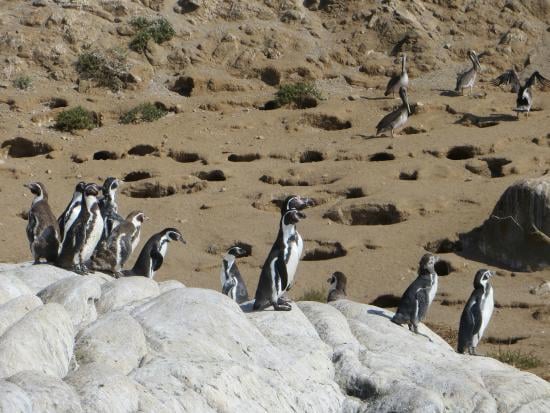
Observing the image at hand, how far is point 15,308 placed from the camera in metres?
10.2

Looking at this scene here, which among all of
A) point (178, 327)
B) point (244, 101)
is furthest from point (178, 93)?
point (178, 327)

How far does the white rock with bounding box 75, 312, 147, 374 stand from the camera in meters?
9.66

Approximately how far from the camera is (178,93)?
1084 inches

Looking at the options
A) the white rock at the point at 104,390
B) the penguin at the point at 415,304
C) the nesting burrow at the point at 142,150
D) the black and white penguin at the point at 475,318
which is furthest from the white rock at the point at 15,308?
the nesting burrow at the point at 142,150

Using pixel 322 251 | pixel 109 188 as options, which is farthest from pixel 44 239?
pixel 322 251

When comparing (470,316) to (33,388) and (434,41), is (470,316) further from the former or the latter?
(434,41)

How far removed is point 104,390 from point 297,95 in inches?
727

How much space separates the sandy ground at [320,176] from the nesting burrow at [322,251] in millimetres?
40

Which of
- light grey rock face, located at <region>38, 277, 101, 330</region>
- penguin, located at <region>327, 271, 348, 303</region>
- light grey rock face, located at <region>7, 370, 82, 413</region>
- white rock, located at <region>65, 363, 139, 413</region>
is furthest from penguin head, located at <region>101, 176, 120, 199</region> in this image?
light grey rock face, located at <region>7, 370, 82, 413</region>

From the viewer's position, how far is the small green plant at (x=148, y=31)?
93.0ft

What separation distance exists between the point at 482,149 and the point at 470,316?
10.2m

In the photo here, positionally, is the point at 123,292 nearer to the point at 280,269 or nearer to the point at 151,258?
the point at 280,269

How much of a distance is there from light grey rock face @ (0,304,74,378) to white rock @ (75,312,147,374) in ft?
0.43

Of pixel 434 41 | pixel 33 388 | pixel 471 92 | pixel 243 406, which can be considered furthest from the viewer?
pixel 434 41
